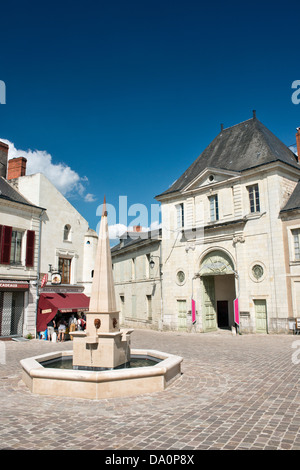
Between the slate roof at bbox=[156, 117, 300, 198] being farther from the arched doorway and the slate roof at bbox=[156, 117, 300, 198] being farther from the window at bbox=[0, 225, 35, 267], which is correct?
the window at bbox=[0, 225, 35, 267]

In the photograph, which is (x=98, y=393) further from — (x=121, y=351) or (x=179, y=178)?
(x=179, y=178)

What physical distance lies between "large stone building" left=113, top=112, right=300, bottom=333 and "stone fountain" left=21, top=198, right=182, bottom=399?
11.1m

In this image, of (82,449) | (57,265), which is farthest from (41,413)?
(57,265)

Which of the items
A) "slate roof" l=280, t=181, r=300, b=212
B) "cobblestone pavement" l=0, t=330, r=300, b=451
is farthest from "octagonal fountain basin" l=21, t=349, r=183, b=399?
"slate roof" l=280, t=181, r=300, b=212

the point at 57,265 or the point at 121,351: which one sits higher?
the point at 57,265

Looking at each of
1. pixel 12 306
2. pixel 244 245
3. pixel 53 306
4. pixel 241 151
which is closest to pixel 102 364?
pixel 53 306

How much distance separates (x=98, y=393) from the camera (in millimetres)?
6438

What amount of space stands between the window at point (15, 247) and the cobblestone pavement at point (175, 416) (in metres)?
10.6

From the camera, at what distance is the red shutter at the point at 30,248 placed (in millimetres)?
18844

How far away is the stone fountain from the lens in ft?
21.4

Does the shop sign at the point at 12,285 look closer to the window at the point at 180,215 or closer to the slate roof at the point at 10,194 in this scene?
the slate roof at the point at 10,194

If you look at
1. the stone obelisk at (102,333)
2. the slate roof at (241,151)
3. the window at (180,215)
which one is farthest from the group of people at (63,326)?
the slate roof at (241,151)

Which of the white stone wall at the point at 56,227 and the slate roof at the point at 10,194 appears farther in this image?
the white stone wall at the point at 56,227
